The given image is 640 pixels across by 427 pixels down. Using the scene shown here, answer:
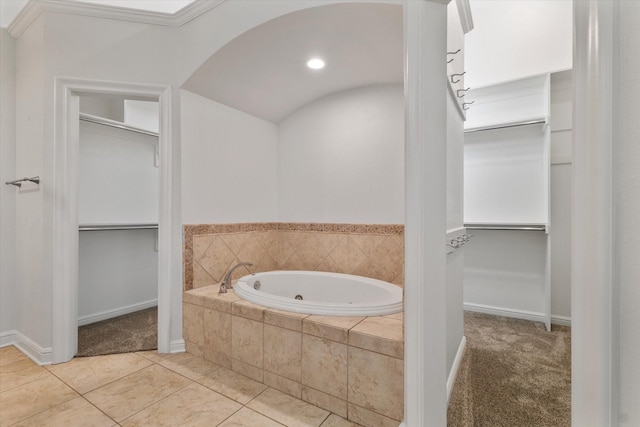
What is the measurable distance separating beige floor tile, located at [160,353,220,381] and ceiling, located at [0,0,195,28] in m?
2.51

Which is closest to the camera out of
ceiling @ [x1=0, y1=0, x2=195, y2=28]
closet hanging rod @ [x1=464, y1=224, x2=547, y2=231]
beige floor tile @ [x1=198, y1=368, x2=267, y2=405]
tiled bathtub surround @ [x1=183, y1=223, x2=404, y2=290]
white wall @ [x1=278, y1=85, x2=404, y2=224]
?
beige floor tile @ [x1=198, y1=368, x2=267, y2=405]

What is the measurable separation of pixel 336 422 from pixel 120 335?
2068 millimetres

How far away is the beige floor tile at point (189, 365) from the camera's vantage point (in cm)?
192

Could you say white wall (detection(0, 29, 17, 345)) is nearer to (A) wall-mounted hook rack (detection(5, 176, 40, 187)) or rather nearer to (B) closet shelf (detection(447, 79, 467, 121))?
(A) wall-mounted hook rack (detection(5, 176, 40, 187))

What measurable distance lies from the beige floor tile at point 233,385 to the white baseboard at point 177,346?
434 mm

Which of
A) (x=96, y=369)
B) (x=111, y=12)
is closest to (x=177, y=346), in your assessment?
(x=96, y=369)

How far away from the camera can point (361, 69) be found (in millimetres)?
2254

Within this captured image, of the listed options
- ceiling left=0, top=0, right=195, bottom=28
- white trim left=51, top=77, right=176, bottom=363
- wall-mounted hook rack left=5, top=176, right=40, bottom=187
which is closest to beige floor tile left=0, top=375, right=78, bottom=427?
white trim left=51, top=77, right=176, bottom=363

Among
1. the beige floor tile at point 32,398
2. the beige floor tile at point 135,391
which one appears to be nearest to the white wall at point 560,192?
the beige floor tile at point 135,391

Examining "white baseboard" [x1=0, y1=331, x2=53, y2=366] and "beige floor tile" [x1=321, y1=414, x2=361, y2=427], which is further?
"white baseboard" [x1=0, y1=331, x2=53, y2=366]

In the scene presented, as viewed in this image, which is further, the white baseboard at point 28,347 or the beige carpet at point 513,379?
the white baseboard at point 28,347

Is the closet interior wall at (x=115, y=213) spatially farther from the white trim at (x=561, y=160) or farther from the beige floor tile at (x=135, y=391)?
the white trim at (x=561, y=160)

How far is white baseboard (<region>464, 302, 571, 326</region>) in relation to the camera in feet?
8.85

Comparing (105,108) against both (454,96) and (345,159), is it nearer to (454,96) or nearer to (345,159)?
(345,159)
